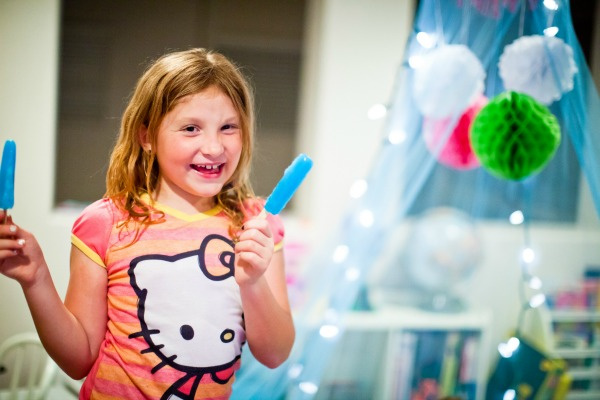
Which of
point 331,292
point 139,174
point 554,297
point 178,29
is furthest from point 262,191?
point 139,174

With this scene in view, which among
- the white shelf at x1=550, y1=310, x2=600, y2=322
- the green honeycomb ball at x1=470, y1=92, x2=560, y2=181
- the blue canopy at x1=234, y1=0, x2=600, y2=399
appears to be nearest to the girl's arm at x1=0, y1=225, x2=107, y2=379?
the blue canopy at x1=234, y1=0, x2=600, y2=399

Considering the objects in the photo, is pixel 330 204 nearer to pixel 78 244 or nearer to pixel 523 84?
pixel 523 84

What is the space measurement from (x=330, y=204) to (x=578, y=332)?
110 cm

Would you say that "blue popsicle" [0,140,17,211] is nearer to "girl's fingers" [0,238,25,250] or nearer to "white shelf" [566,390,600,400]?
"girl's fingers" [0,238,25,250]

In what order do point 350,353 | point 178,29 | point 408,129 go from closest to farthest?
point 408,129
point 350,353
point 178,29

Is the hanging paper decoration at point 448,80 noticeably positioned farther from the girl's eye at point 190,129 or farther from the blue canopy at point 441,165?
the girl's eye at point 190,129

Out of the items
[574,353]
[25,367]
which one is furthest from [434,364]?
[25,367]

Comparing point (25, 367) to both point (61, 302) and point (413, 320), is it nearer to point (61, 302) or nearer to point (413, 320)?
point (61, 302)

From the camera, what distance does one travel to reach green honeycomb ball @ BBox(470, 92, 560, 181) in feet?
3.61

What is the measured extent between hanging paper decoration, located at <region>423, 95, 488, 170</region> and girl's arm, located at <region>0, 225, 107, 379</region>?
880 millimetres

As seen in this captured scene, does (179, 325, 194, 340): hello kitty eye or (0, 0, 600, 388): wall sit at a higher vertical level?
(0, 0, 600, 388): wall

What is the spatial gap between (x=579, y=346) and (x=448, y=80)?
4.36 feet

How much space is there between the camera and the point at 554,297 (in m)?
2.02

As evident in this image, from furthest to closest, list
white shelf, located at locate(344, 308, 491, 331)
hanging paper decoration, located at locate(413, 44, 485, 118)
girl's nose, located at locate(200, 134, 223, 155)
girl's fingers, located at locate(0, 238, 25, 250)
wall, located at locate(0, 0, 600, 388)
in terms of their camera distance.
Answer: white shelf, located at locate(344, 308, 491, 331), wall, located at locate(0, 0, 600, 388), hanging paper decoration, located at locate(413, 44, 485, 118), girl's nose, located at locate(200, 134, 223, 155), girl's fingers, located at locate(0, 238, 25, 250)
